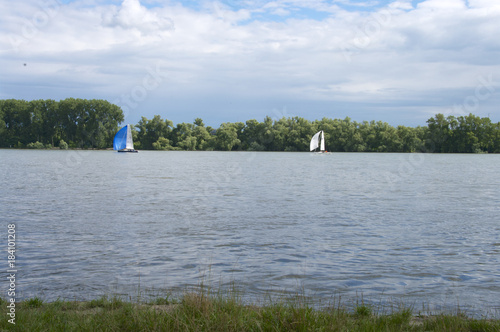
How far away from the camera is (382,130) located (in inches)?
7392

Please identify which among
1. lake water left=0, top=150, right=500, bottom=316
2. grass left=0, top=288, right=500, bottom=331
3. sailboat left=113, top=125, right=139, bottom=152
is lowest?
lake water left=0, top=150, right=500, bottom=316

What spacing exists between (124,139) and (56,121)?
55654mm

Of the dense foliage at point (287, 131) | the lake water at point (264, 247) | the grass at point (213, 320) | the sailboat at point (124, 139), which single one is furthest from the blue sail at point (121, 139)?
the grass at point (213, 320)

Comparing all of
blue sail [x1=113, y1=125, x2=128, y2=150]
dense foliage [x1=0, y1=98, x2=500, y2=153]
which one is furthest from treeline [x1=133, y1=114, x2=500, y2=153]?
blue sail [x1=113, y1=125, x2=128, y2=150]

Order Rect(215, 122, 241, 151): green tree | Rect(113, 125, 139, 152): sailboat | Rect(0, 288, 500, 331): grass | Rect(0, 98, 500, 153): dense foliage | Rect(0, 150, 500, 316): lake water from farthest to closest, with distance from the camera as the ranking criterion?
Rect(215, 122, 241, 151): green tree → Rect(0, 98, 500, 153): dense foliage → Rect(113, 125, 139, 152): sailboat → Rect(0, 150, 500, 316): lake water → Rect(0, 288, 500, 331): grass

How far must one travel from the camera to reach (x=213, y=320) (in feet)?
23.7

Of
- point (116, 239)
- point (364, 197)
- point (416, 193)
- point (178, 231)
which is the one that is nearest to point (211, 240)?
point (178, 231)

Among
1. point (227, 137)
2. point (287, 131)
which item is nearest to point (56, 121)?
point (227, 137)

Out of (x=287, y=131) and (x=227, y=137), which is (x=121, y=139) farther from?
(x=287, y=131)

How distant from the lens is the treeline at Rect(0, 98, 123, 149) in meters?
178

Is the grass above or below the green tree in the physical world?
below

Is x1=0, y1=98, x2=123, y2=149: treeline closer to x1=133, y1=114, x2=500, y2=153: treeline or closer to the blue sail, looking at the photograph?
x1=133, y1=114, x2=500, y2=153: treeline

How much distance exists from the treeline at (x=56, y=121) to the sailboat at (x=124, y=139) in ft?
131

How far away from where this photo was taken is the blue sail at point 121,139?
138m
